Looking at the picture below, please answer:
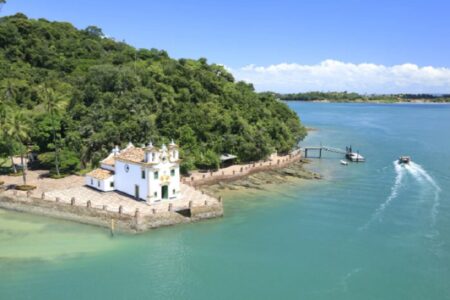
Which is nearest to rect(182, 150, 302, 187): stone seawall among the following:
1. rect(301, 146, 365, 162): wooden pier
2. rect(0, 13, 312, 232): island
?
rect(0, 13, 312, 232): island

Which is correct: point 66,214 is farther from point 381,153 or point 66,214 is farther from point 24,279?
point 381,153

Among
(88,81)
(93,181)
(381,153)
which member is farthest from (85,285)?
(381,153)

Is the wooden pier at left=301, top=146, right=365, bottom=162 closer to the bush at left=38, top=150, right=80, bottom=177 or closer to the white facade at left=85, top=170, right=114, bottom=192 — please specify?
the bush at left=38, top=150, right=80, bottom=177

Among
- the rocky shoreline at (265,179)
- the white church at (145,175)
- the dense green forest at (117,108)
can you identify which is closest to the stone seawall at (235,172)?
the rocky shoreline at (265,179)

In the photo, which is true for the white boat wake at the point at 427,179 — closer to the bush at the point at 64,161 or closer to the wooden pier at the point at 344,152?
the wooden pier at the point at 344,152

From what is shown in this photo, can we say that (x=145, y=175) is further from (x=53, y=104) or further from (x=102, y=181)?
(x=53, y=104)

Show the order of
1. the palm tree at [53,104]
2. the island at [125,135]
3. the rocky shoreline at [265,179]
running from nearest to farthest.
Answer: the island at [125,135] → the palm tree at [53,104] → the rocky shoreline at [265,179]
